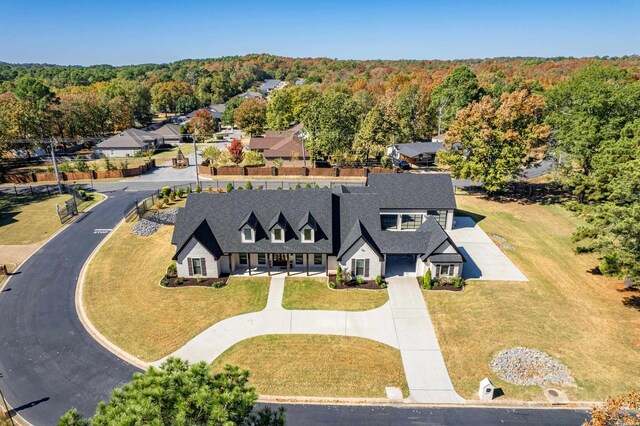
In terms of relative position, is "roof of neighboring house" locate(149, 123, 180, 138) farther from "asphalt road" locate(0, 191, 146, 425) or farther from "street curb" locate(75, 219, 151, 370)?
"street curb" locate(75, 219, 151, 370)

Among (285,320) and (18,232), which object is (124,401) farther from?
(18,232)

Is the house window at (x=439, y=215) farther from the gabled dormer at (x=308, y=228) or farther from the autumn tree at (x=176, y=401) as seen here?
the autumn tree at (x=176, y=401)

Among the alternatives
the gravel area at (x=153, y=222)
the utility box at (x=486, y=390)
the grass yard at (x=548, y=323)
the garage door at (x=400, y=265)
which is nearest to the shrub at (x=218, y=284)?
the garage door at (x=400, y=265)

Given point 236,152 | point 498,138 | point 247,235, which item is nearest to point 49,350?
point 247,235

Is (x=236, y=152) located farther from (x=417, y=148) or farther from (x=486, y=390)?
(x=486, y=390)

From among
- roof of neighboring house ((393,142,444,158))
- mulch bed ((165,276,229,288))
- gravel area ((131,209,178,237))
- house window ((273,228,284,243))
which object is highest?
roof of neighboring house ((393,142,444,158))

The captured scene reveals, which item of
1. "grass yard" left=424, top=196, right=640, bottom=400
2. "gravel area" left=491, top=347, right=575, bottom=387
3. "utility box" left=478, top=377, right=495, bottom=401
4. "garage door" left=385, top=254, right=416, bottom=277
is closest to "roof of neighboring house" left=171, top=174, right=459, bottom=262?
"garage door" left=385, top=254, right=416, bottom=277

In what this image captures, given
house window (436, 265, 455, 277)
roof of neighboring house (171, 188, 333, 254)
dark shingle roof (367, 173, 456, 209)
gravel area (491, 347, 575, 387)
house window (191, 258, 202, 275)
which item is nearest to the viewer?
gravel area (491, 347, 575, 387)
